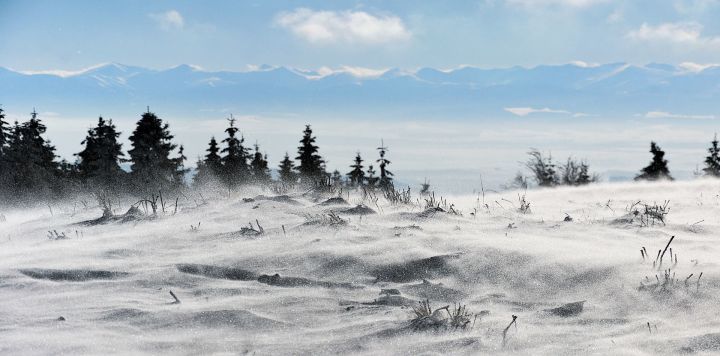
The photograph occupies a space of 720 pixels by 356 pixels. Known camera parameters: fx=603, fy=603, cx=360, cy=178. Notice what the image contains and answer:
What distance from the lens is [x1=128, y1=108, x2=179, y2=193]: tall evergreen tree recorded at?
40.3 m

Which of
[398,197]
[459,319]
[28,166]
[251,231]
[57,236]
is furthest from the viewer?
[28,166]

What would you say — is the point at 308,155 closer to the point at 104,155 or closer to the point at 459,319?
the point at 104,155

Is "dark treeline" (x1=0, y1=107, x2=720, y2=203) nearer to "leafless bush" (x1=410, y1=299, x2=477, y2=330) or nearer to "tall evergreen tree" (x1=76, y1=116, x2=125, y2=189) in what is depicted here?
"tall evergreen tree" (x1=76, y1=116, x2=125, y2=189)

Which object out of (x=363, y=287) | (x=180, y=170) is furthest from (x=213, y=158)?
(x=363, y=287)

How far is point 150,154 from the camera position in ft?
134

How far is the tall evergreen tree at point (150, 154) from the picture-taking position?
4034cm

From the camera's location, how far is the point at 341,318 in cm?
315

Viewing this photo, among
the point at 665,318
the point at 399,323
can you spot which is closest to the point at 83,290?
the point at 399,323

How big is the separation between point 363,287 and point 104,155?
40051mm

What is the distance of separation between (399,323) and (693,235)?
2874 mm

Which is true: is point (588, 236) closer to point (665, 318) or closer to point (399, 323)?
point (665, 318)

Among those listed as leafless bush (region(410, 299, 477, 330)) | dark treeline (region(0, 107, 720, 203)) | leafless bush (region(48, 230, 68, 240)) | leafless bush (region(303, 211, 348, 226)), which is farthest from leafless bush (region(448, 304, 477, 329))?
dark treeline (region(0, 107, 720, 203))

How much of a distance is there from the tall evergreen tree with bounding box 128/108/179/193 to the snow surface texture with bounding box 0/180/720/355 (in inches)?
1435

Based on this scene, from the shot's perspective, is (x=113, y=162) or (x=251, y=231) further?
(x=113, y=162)
